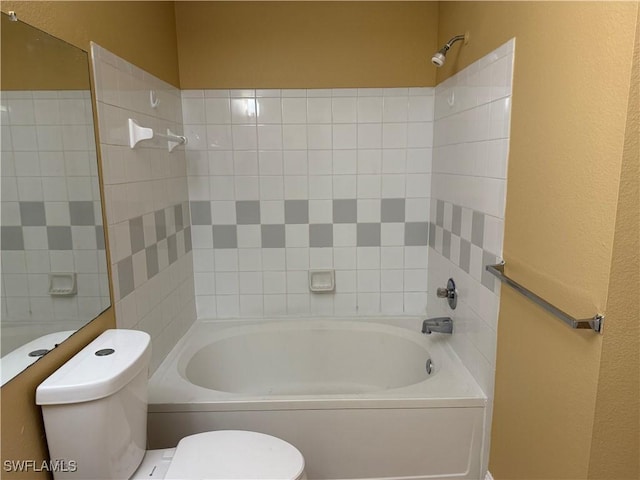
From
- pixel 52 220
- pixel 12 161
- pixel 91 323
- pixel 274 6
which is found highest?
pixel 274 6

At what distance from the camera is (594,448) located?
1068 mm

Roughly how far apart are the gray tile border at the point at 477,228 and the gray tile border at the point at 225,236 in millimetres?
1349

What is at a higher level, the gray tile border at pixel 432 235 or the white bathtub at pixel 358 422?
the gray tile border at pixel 432 235

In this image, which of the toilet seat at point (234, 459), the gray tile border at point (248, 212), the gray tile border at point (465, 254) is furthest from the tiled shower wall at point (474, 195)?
the gray tile border at point (248, 212)

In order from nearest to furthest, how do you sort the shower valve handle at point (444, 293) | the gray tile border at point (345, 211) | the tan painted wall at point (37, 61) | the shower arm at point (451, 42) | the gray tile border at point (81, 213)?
the tan painted wall at point (37, 61) → the gray tile border at point (81, 213) → the shower arm at point (451, 42) → the shower valve handle at point (444, 293) → the gray tile border at point (345, 211)

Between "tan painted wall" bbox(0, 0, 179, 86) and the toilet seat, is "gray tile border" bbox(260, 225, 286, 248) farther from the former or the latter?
the toilet seat

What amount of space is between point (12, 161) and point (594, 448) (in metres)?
1.60

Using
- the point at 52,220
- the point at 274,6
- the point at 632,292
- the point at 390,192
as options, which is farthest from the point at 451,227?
the point at 52,220

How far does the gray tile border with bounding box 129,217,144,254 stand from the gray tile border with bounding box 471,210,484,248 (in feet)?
4.59

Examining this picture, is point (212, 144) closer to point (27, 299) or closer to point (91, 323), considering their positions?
point (91, 323)

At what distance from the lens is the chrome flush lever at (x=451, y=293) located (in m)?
2.10

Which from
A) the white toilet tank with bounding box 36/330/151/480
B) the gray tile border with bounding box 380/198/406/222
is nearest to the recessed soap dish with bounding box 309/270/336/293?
the gray tile border with bounding box 380/198/406/222

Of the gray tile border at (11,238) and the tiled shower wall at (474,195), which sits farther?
the tiled shower wall at (474,195)

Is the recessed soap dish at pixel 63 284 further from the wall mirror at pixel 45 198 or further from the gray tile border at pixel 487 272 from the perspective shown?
the gray tile border at pixel 487 272
